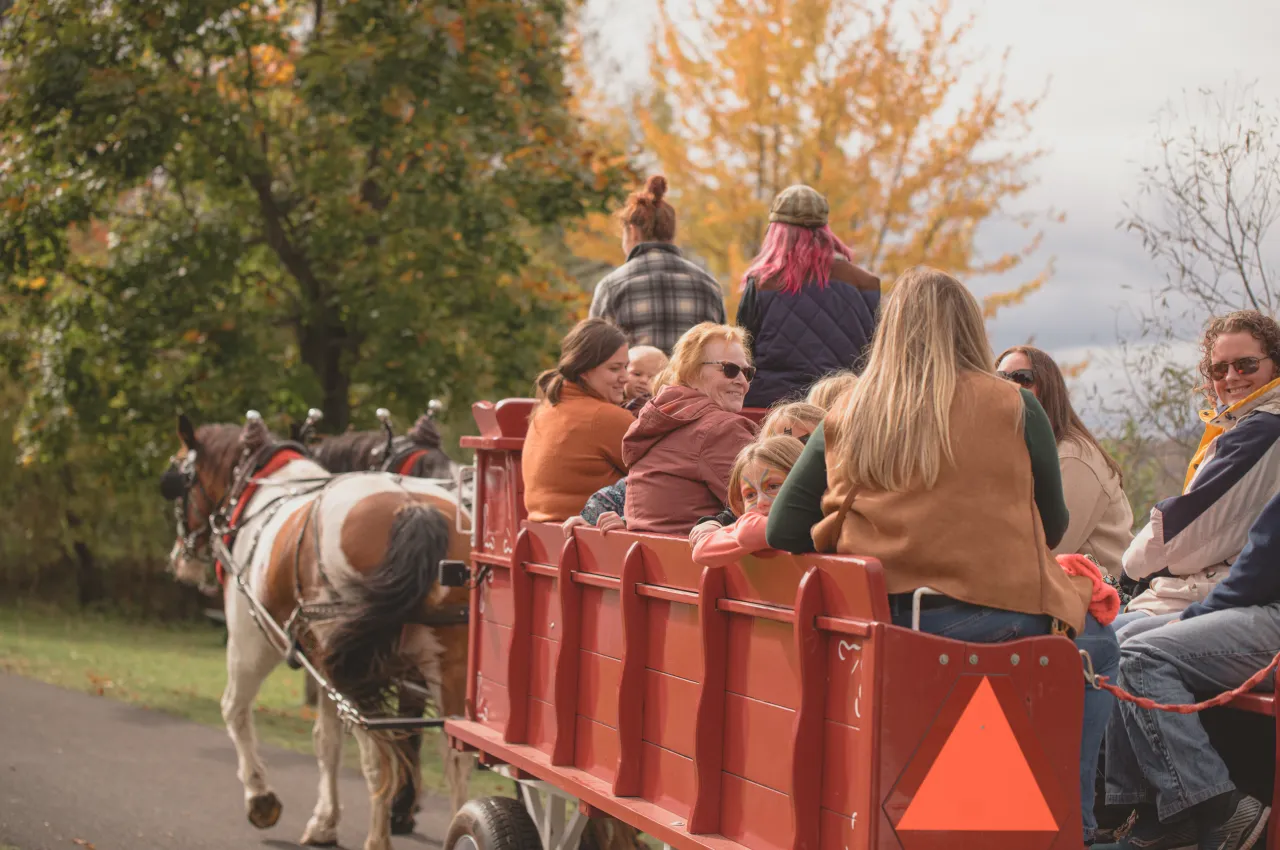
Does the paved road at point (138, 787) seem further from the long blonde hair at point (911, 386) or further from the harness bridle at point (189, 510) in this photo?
the long blonde hair at point (911, 386)

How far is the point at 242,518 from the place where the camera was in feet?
28.5

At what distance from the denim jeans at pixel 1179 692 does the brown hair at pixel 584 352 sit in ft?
7.02

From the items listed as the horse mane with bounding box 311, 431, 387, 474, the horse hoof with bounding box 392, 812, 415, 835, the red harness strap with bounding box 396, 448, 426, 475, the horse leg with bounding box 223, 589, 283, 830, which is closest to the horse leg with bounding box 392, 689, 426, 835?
the horse hoof with bounding box 392, 812, 415, 835

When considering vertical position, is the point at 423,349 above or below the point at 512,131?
below

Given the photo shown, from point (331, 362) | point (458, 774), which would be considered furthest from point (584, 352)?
point (331, 362)

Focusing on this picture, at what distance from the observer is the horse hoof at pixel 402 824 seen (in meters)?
8.42

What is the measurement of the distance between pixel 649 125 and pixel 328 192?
12.3ft

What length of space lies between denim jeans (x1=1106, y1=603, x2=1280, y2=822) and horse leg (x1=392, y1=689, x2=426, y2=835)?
4.08m

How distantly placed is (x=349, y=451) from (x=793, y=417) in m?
5.94

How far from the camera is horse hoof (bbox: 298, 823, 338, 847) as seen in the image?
7.91 m

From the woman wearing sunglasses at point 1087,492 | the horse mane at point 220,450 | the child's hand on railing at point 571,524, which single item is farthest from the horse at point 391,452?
the woman wearing sunglasses at point 1087,492

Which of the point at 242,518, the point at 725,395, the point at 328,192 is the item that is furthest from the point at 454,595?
the point at 328,192

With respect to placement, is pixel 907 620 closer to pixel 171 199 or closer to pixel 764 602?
pixel 764 602

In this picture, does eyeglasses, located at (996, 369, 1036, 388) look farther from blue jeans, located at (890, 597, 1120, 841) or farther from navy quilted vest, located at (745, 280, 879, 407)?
blue jeans, located at (890, 597, 1120, 841)
